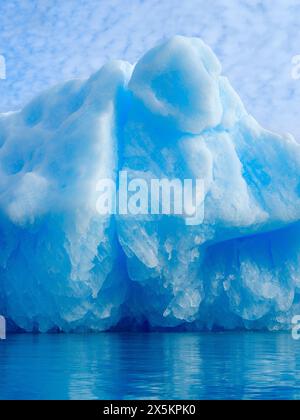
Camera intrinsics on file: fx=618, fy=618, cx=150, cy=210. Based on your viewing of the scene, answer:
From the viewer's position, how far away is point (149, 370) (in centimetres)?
657

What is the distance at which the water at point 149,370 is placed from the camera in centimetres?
507

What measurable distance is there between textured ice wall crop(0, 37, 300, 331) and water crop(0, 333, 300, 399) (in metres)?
2.01

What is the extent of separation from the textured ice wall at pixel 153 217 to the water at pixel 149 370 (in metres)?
2.01

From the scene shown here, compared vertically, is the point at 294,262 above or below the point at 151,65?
below

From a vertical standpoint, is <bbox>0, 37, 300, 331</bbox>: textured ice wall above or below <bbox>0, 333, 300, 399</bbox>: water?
above

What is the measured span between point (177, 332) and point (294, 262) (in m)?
2.99

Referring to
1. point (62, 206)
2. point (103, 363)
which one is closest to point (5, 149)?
point (62, 206)

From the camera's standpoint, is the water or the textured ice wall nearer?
the water

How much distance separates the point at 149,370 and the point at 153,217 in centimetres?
556


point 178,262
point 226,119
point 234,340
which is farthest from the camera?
point 226,119

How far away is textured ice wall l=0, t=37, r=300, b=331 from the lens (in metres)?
11.8

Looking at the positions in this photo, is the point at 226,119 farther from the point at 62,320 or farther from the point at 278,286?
the point at 62,320
